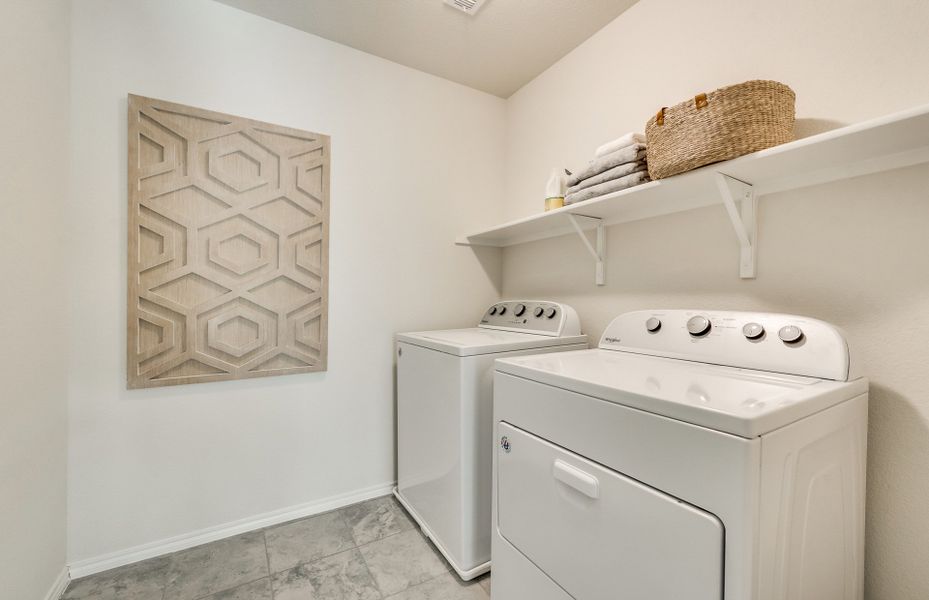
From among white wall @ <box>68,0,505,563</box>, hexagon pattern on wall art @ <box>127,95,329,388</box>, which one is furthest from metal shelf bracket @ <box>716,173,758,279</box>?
hexagon pattern on wall art @ <box>127,95,329,388</box>

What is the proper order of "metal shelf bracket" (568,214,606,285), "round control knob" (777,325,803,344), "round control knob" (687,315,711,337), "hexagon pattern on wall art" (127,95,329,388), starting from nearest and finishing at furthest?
"round control knob" (777,325,803,344)
"round control knob" (687,315,711,337)
"hexagon pattern on wall art" (127,95,329,388)
"metal shelf bracket" (568,214,606,285)

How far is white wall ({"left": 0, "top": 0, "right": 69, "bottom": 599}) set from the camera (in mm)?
1054

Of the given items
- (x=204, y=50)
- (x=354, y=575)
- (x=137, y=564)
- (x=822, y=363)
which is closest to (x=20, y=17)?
(x=204, y=50)

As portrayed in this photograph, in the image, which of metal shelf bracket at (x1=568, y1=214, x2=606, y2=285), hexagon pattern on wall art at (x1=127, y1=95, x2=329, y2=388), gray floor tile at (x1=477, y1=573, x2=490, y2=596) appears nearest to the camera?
gray floor tile at (x1=477, y1=573, x2=490, y2=596)

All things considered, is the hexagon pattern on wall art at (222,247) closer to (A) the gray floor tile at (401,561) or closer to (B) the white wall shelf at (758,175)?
(A) the gray floor tile at (401,561)

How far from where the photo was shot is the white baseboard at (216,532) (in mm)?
1466

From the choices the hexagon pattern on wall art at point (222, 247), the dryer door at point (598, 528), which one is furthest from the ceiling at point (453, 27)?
the dryer door at point (598, 528)

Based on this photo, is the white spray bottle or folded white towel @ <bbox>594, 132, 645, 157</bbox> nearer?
folded white towel @ <bbox>594, 132, 645, 157</bbox>

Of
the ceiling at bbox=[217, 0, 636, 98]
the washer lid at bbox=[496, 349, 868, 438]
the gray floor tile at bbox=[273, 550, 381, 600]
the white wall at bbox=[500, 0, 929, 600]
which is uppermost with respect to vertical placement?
the ceiling at bbox=[217, 0, 636, 98]

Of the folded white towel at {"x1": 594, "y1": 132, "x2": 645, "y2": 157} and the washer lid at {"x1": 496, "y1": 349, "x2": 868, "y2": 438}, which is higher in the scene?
the folded white towel at {"x1": 594, "y1": 132, "x2": 645, "y2": 157}

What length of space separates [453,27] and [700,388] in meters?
1.90

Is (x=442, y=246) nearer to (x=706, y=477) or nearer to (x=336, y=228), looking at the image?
(x=336, y=228)

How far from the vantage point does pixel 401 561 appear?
1.54 m

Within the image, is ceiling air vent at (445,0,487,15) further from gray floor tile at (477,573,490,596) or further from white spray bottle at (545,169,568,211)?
gray floor tile at (477,573,490,596)
